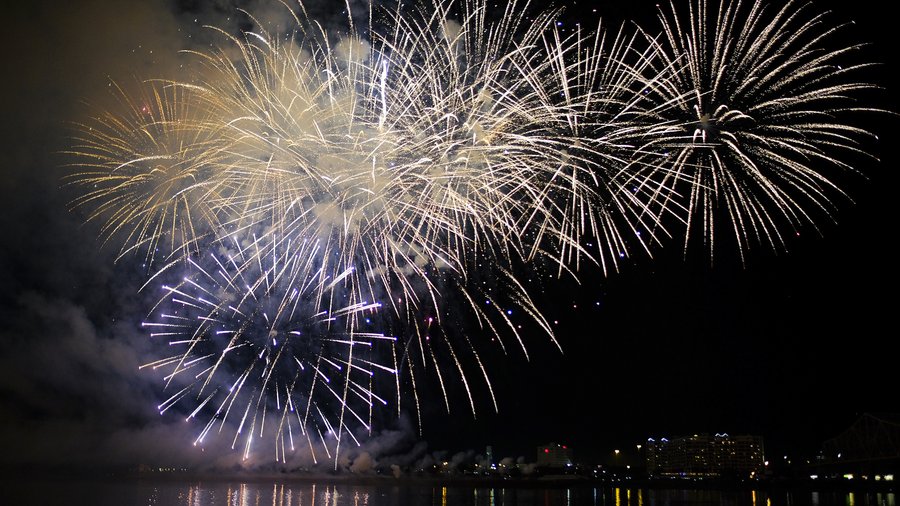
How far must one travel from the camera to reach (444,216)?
1524 cm

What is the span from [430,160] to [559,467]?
16607cm

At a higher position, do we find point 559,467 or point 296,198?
point 296,198

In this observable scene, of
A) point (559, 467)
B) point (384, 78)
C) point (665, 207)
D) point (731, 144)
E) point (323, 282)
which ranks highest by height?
point (384, 78)

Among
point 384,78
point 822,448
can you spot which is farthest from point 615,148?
point 822,448

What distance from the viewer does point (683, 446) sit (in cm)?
14200

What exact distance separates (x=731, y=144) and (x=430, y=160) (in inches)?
235

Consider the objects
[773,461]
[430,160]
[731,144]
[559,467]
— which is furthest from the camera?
[559,467]

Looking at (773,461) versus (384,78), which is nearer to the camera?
(384,78)

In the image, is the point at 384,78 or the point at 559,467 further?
the point at 559,467

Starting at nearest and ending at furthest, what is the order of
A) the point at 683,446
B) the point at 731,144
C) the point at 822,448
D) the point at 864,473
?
the point at 731,144 → the point at 864,473 → the point at 822,448 → the point at 683,446

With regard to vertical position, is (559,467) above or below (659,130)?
below

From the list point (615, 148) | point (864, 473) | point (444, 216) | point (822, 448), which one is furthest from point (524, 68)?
point (822, 448)

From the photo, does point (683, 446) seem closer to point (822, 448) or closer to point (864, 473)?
point (822, 448)

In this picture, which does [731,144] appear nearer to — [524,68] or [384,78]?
[524,68]
